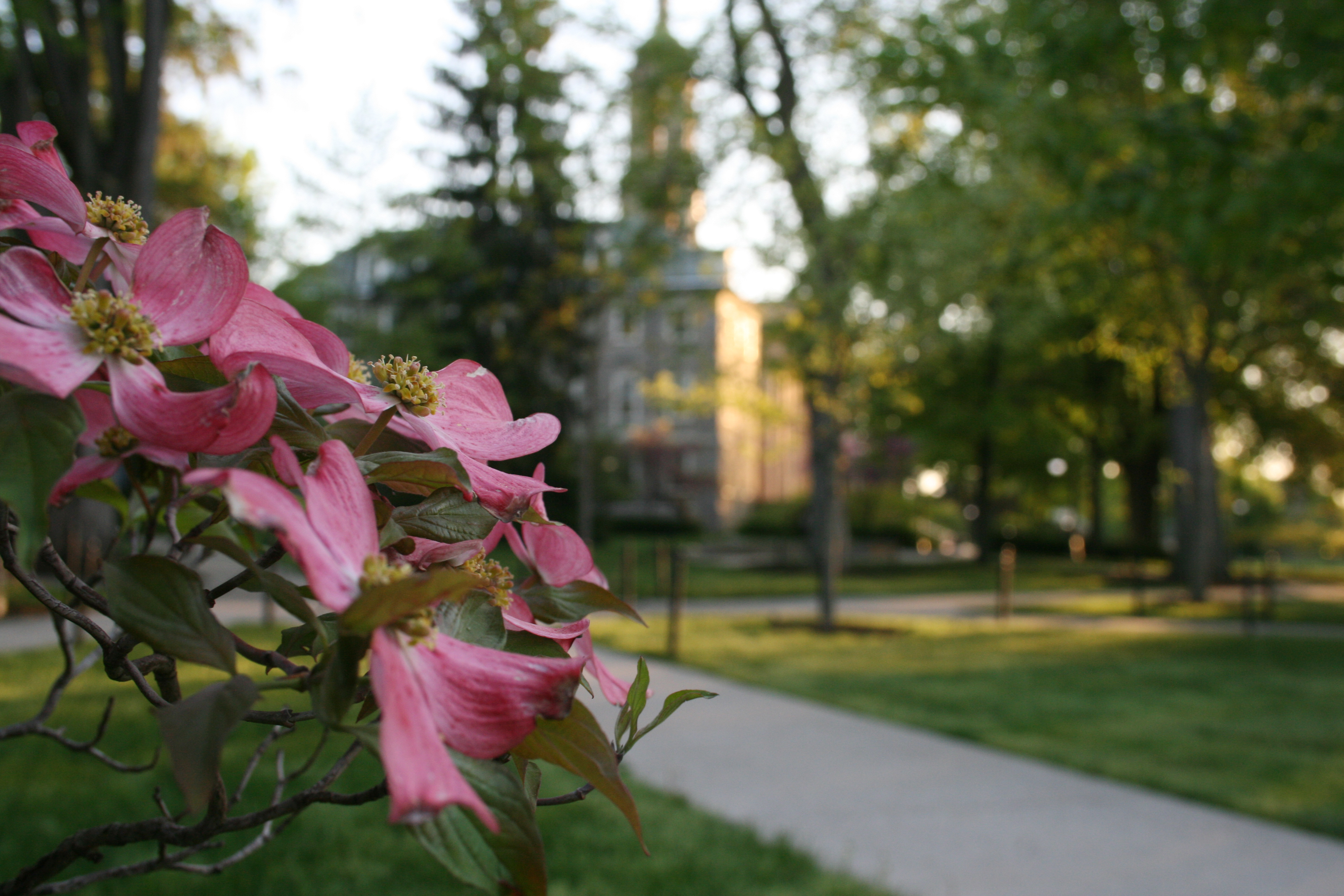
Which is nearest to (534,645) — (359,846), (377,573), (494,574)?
(494,574)

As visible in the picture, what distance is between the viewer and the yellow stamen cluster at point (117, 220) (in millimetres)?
621

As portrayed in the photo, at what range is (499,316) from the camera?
22.1m

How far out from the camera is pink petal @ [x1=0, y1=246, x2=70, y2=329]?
0.49 meters

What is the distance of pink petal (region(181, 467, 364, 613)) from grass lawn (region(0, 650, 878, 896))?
9.33 feet

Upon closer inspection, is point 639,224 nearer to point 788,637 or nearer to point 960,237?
point 960,237

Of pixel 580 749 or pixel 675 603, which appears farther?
pixel 675 603

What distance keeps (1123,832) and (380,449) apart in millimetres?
4133

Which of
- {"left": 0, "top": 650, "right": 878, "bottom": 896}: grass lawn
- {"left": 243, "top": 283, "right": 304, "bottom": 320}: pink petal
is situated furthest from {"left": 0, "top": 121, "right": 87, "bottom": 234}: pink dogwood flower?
{"left": 0, "top": 650, "right": 878, "bottom": 896}: grass lawn

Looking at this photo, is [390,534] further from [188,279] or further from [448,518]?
[188,279]

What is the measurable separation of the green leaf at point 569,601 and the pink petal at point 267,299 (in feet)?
0.82

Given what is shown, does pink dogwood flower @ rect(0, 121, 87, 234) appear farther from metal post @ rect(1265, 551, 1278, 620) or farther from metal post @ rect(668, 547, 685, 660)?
metal post @ rect(1265, 551, 1278, 620)

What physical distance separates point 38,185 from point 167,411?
0.67 ft

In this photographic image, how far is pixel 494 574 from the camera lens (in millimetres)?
645

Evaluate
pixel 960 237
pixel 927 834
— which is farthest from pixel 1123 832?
pixel 960 237
